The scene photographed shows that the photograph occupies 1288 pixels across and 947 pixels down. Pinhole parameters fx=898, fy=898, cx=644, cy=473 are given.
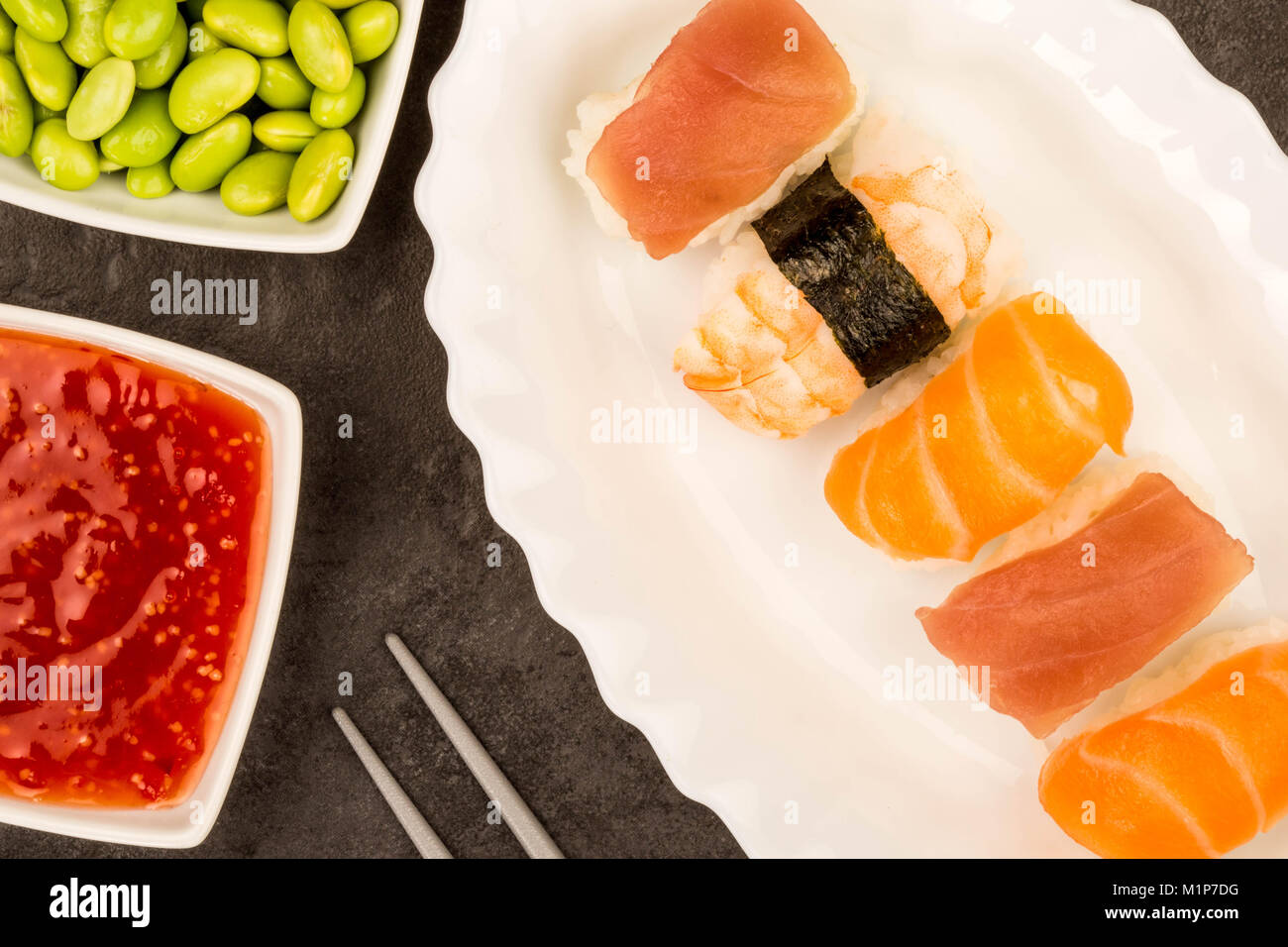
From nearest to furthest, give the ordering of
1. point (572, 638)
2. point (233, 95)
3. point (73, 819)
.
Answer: point (233, 95) < point (73, 819) < point (572, 638)

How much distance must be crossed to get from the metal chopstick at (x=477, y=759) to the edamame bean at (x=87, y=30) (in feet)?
4.31

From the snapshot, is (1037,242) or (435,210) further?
(1037,242)

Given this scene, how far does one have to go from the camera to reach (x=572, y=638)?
6.77 ft

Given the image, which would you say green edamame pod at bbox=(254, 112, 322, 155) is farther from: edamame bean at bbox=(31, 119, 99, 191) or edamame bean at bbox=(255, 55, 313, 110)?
edamame bean at bbox=(31, 119, 99, 191)

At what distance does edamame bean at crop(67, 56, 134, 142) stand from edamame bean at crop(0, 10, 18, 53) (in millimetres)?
194

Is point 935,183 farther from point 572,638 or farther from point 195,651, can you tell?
point 195,651

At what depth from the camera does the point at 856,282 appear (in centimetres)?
178

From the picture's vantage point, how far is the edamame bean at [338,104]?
5.76 ft

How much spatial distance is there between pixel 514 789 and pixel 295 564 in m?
0.72

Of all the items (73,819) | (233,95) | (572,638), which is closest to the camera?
(233,95)

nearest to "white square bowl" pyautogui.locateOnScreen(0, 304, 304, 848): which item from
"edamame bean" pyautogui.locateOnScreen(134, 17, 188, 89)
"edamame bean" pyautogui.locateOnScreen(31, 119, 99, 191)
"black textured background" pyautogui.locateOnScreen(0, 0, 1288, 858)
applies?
"black textured background" pyautogui.locateOnScreen(0, 0, 1288, 858)

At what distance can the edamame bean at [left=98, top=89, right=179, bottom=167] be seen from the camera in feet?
5.75

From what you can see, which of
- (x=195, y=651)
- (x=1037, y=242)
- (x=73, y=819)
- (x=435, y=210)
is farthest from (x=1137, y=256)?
(x=73, y=819)

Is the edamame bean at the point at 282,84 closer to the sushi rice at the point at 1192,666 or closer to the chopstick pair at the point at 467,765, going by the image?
the chopstick pair at the point at 467,765
